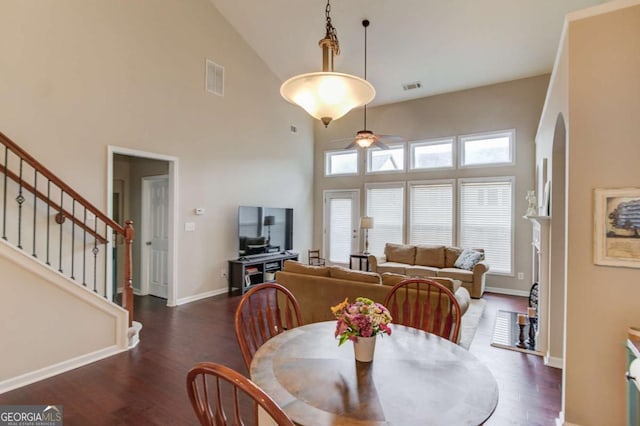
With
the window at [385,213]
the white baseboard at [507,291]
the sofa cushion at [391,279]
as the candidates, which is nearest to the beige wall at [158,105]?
the window at [385,213]

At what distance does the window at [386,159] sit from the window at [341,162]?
41 centimetres

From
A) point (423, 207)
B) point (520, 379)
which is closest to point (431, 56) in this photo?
point (423, 207)

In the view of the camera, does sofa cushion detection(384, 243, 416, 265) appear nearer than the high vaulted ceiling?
No

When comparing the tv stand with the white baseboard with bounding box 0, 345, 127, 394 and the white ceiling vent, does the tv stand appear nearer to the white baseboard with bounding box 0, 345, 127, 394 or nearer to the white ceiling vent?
the white baseboard with bounding box 0, 345, 127, 394

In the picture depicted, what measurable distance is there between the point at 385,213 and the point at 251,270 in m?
3.42

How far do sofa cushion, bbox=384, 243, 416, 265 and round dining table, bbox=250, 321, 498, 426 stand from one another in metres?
5.08

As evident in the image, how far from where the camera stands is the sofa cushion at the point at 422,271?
19.9 feet

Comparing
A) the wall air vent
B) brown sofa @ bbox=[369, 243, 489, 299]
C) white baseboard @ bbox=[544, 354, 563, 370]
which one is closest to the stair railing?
white baseboard @ bbox=[544, 354, 563, 370]

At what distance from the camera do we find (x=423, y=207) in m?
7.23

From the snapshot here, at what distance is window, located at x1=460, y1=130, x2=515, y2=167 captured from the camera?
6.34 m

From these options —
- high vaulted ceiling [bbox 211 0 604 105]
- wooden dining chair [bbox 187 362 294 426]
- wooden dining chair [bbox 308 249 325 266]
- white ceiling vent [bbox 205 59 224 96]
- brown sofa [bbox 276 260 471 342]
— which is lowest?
wooden dining chair [bbox 308 249 325 266]

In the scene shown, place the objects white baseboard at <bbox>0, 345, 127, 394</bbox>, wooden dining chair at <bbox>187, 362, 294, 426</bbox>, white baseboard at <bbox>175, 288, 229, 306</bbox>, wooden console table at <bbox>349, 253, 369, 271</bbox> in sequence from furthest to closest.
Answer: wooden console table at <bbox>349, 253, 369, 271</bbox> → white baseboard at <bbox>175, 288, 229, 306</bbox> → white baseboard at <bbox>0, 345, 127, 394</bbox> → wooden dining chair at <bbox>187, 362, 294, 426</bbox>

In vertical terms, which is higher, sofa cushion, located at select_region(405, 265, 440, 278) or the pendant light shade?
the pendant light shade

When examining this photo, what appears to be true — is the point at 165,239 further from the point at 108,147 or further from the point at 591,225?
the point at 591,225
